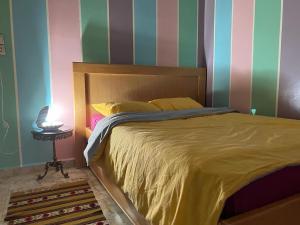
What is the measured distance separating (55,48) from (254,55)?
2099mm

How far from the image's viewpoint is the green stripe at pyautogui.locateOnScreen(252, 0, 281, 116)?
8.25ft

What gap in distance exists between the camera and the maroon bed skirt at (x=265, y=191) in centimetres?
93

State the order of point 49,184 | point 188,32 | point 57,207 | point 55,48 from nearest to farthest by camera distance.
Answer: point 57,207, point 49,184, point 55,48, point 188,32

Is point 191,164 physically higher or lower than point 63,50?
lower

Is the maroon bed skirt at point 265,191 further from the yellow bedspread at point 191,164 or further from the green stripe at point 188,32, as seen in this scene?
the green stripe at point 188,32

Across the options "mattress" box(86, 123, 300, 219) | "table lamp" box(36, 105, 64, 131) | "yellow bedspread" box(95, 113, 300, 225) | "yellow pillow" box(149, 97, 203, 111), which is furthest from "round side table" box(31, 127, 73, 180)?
"mattress" box(86, 123, 300, 219)

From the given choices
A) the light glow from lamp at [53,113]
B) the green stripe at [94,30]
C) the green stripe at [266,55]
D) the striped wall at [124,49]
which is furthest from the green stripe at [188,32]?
the light glow from lamp at [53,113]

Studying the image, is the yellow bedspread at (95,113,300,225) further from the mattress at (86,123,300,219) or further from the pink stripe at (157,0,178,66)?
the pink stripe at (157,0,178,66)

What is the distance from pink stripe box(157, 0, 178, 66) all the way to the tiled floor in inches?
63.1

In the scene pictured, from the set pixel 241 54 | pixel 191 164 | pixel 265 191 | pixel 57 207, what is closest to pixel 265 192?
pixel 265 191

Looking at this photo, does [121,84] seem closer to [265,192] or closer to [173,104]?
[173,104]

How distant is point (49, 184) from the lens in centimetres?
229

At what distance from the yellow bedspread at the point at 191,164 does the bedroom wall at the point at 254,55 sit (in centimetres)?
91

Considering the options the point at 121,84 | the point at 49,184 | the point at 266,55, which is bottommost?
the point at 49,184
